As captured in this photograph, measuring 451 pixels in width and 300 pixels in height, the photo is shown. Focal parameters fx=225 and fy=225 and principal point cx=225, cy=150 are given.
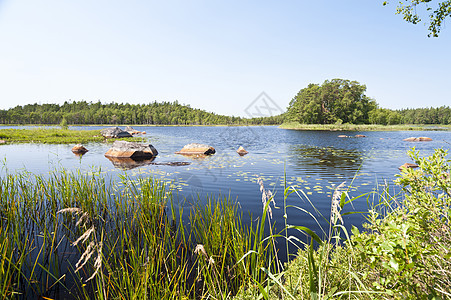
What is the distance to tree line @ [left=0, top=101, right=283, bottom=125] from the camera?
129m

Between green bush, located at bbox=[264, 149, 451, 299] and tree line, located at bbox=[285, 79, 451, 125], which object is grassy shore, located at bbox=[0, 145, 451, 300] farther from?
tree line, located at bbox=[285, 79, 451, 125]

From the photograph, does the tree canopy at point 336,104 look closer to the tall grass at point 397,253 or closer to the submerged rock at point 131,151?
the submerged rock at point 131,151

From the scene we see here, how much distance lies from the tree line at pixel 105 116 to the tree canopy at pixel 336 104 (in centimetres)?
5466

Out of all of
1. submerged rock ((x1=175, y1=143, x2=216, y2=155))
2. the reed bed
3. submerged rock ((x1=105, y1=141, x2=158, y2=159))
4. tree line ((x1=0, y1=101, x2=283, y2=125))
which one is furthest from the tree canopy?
the reed bed

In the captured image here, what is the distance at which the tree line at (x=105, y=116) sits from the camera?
129 metres

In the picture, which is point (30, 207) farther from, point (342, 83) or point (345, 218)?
point (342, 83)

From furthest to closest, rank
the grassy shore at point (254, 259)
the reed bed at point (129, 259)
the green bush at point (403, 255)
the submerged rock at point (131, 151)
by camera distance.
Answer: the submerged rock at point (131, 151) < the reed bed at point (129, 259) < the grassy shore at point (254, 259) < the green bush at point (403, 255)

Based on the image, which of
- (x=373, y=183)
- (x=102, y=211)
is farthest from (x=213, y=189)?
(x=373, y=183)

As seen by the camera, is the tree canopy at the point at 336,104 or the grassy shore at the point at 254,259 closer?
the grassy shore at the point at 254,259

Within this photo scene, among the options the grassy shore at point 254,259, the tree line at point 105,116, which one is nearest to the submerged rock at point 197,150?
the grassy shore at point 254,259

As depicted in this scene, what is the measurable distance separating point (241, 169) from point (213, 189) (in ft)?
14.5

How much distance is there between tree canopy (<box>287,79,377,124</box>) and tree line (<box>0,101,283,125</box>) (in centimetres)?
5466

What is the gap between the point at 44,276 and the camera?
3799 mm

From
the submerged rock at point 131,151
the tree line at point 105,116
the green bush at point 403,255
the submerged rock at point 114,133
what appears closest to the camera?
the green bush at point 403,255
